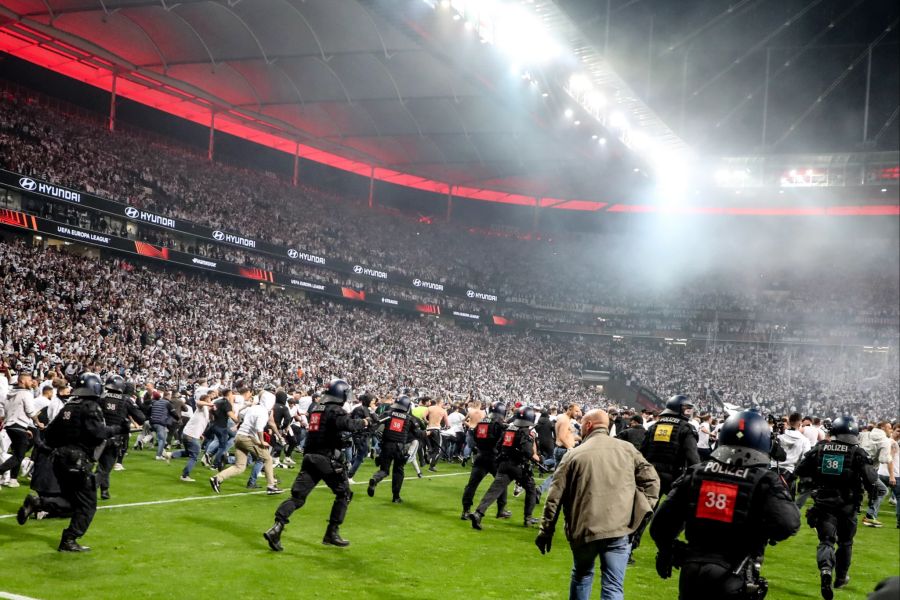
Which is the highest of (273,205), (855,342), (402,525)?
(273,205)

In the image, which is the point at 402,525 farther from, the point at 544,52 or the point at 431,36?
the point at 544,52

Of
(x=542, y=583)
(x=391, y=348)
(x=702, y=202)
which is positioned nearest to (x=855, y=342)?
(x=702, y=202)

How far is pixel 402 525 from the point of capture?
11781 mm

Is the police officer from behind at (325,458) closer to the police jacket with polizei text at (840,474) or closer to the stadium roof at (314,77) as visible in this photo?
the police jacket with polizei text at (840,474)

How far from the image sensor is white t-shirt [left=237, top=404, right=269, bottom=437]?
45.3ft

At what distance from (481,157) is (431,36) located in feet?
66.8

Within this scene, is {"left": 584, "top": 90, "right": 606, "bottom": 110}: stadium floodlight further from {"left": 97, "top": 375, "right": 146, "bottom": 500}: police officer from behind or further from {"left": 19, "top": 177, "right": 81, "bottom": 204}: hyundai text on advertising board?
{"left": 97, "top": 375, "right": 146, "bottom": 500}: police officer from behind

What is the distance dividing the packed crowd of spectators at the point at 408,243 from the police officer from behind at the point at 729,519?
109 ft

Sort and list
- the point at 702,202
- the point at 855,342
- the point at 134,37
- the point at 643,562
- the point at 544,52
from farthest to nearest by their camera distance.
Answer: the point at 702,202 → the point at 855,342 → the point at 134,37 → the point at 544,52 → the point at 643,562

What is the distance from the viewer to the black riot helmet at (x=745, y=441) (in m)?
4.93

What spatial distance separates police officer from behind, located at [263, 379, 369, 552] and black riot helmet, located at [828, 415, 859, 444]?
535 cm

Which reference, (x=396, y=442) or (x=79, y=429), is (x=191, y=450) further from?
(x=79, y=429)

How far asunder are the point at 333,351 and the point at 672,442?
32.3 metres

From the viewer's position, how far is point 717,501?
4.80m
